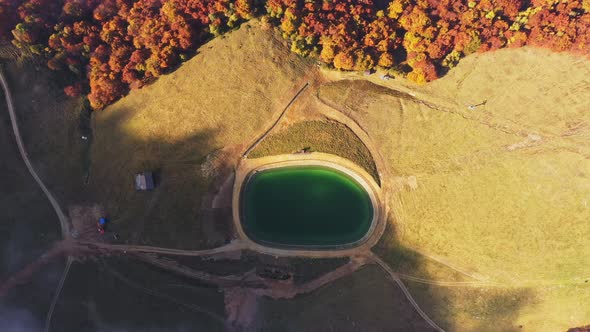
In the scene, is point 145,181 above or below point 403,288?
above

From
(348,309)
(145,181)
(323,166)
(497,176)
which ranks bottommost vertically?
(348,309)

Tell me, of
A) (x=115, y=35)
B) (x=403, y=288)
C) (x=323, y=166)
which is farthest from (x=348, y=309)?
(x=115, y=35)

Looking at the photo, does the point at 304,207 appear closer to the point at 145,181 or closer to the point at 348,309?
the point at 348,309

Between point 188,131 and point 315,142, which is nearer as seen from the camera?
point 188,131

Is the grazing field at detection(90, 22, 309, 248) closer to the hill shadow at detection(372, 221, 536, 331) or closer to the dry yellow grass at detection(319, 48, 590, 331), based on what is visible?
the dry yellow grass at detection(319, 48, 590, 331)

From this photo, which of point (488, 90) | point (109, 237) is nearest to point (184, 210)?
point (109, 237)

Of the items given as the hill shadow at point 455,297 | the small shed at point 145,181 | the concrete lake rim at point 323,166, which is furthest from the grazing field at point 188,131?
the hill shadow at point 455,297

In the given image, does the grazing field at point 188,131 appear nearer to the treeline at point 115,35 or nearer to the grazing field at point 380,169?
the grazing field at point 380,169

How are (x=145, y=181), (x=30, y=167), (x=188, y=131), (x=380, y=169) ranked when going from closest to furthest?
(x=145, y=181)
(x=188, y=131)
(x=30, y=167)
(x=380, y=169)
